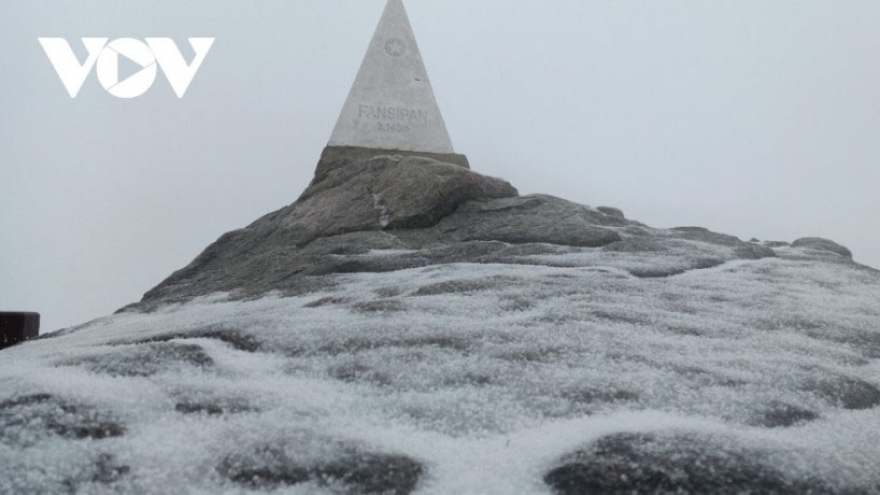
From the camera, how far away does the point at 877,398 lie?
7.98ft

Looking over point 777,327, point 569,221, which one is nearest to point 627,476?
point 777,327

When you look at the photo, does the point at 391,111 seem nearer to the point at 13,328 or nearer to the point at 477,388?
the point at 13,328

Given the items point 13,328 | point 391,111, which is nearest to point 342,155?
point 391,111

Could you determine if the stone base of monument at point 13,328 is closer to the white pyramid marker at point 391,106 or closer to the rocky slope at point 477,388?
the rocky slope at point 477,388

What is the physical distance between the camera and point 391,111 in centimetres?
681

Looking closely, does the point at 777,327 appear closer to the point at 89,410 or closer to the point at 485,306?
the point at 485,306

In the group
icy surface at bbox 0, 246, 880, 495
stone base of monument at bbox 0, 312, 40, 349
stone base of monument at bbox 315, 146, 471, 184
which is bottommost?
stone base of monument at bbox 0, 312, 40, 349

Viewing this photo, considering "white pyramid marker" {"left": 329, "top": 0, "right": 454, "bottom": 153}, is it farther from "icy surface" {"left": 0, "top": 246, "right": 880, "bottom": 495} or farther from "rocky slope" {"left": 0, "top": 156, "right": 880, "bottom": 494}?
"icy surface" {"left": 0, "top": 246, "right": 880, "bottom": 495}

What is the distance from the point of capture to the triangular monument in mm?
6770

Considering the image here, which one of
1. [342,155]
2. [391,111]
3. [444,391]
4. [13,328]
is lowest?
[13,328]

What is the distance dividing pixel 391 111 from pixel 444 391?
192 inches

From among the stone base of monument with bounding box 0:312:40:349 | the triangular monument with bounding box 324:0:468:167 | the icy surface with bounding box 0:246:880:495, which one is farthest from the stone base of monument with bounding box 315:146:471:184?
the icy surface with bounding box 0:246:880:495

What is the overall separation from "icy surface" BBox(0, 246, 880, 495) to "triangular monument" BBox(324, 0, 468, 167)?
3394 mm

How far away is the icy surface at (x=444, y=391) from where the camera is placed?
5.64 feet
